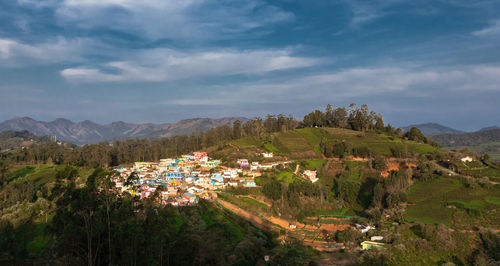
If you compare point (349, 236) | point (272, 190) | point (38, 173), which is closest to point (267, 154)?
point (272, 190)

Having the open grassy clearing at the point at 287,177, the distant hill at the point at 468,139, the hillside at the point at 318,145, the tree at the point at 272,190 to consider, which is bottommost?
the tree at the point at 272,190

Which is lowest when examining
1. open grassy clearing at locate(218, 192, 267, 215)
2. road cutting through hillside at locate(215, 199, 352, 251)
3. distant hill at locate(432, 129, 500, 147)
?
road cutting through hillside at locate(215, 199, 352, 251)

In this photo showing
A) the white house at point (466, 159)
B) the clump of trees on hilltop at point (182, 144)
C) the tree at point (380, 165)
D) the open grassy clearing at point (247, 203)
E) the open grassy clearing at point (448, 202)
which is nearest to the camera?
the open grassy clearing at point (448, 202)

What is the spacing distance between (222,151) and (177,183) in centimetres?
1713

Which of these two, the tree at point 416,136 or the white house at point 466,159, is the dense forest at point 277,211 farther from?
the white house at point 466,159

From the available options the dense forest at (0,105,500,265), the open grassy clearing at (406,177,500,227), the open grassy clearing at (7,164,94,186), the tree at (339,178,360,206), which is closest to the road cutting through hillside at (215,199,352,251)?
the dense forest at (0,105,500,265)

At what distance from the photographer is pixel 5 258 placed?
47.0 ft

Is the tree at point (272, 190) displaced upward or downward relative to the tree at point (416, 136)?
downward

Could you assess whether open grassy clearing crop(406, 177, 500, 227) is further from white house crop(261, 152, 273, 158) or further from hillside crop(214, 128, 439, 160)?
white house crop(261, 152, 273, 158)

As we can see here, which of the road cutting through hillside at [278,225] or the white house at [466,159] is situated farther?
the white house at [466,159]

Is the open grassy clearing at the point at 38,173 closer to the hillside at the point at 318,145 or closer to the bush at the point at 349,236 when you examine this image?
the hillside at the point at 318,145

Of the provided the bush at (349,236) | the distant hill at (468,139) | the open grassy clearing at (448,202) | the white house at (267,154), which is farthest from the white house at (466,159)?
the distant hill at (468,139)

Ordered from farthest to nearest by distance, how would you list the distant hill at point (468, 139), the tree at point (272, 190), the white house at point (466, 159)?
the distant hill at point (468, 139) < the white house at point (466, 159) < the tree at point (272, 190)

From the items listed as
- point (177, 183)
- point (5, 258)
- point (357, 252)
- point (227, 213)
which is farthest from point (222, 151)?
point (5, 258)
